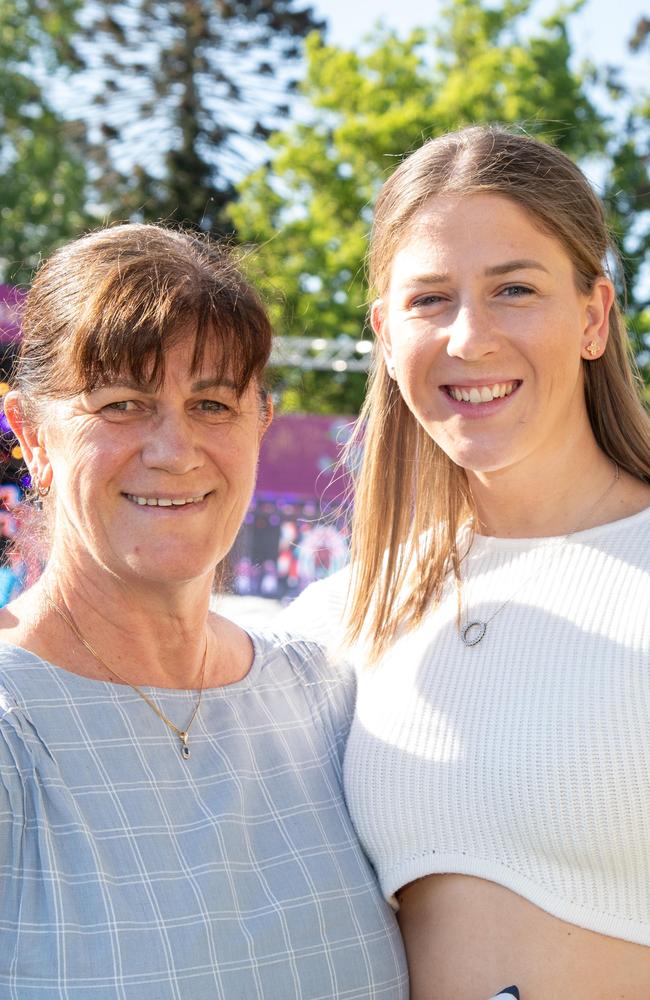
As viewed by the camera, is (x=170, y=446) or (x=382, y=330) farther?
(x=382, y=330)

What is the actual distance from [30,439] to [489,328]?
1.03m

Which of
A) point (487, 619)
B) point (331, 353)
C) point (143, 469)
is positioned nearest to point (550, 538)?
point (487, 619)

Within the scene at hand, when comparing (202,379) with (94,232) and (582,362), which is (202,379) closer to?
(94,232)

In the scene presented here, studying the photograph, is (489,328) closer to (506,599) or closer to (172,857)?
(506,599)

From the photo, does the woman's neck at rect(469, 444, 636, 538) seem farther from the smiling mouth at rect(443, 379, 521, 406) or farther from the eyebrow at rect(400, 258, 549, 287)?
the eyebrow at rect(400, 258, 549, 287)

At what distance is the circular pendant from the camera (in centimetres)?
261

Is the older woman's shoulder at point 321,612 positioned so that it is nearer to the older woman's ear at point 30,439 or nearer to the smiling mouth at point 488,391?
the smiling mouth at point 488,391

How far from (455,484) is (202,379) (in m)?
0.95

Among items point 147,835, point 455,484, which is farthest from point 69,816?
point 455,484

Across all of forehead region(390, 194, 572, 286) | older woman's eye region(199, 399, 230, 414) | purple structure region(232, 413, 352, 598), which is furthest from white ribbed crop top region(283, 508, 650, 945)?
purple structure region(232, 413, 352, 598)

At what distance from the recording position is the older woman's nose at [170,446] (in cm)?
228

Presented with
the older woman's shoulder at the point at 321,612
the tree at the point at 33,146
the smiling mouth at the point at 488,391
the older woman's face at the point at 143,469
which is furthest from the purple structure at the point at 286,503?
the tree at the point at 33,146

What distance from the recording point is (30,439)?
2.42 meters

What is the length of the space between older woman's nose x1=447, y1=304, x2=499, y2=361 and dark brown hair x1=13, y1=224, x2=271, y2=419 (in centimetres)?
44
